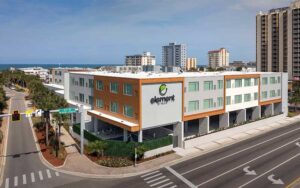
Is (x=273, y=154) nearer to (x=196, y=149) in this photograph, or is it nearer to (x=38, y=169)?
(x=196, y=149)

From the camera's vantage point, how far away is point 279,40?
479ft

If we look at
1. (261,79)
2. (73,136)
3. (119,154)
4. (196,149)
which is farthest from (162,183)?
(261,79)

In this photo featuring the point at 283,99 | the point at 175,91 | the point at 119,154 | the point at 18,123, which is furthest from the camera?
the point at 283,99

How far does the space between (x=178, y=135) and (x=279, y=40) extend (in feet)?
389

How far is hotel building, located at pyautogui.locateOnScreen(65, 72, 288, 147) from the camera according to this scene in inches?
1876

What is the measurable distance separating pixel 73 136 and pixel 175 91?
23.3 meters

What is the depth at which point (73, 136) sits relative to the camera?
5812 cm

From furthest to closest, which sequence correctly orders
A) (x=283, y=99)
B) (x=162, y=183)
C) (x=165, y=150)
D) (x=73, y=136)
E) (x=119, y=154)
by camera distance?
(x=283, y=99) < (x=73, y=136) < (x=165, y=150) < (x=119, y=154) < (x=162, y=183)

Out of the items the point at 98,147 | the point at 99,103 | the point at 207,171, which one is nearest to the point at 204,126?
the point at 207,171

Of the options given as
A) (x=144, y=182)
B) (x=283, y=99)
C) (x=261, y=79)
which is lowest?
(x=144, y=182)

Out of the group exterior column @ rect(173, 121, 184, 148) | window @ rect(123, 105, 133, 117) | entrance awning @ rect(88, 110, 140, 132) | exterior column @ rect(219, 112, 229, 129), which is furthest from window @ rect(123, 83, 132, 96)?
exterior column @ rect(219, 112, 229, 129)

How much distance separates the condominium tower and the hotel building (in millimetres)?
70108

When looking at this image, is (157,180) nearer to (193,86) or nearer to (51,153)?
(51,153)

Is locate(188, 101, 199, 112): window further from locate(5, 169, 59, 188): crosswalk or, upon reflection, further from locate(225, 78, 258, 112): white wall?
locate(5, 169, 59, 188): crosswalk
